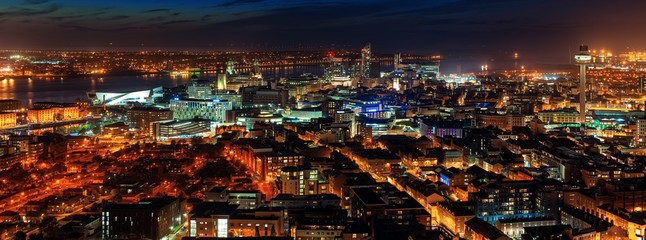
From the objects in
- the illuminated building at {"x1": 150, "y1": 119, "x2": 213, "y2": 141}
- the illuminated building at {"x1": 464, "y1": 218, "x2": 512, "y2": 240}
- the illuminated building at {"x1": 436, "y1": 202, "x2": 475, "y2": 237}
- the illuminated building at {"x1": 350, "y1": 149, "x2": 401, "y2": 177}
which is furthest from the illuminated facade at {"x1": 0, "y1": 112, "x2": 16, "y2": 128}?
the illuminated building at {"x1": 464, "y1": 218, "x2": 512, "y2": 240}

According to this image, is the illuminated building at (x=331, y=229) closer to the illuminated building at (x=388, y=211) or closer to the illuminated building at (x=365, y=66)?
the illuminated building at (x=388, y=211)

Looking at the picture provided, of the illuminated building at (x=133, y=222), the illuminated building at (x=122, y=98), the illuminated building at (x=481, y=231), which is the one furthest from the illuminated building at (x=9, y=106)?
the illuminated building at (x=481, y=231)

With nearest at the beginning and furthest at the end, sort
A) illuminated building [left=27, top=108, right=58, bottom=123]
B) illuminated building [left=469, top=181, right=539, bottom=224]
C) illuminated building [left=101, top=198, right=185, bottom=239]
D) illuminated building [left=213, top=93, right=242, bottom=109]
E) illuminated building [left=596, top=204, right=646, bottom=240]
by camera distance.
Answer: illuminated building [left=101, top=198, right=185, bottom=239] → illuminated building [left=596, top=204, right=646, bottom=240] → illuminated building [left=469, top=181, right=539, bottom=224] → illuminated building [left=27, top=108, right=58, bottom=123] → illuminated building [left=213, top=93, right=242, bottom=109]

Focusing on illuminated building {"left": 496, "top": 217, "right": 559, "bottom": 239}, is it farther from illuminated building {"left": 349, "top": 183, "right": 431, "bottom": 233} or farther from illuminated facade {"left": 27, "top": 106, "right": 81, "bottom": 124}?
illuminated facade {"left": 27, "top": 106, "right": 81, "bottom": 124}

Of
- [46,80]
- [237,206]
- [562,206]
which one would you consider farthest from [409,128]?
[46,80]

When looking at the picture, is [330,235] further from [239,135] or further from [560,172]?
[239,135]

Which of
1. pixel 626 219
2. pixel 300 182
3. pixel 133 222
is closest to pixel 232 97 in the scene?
pixel 300 182
